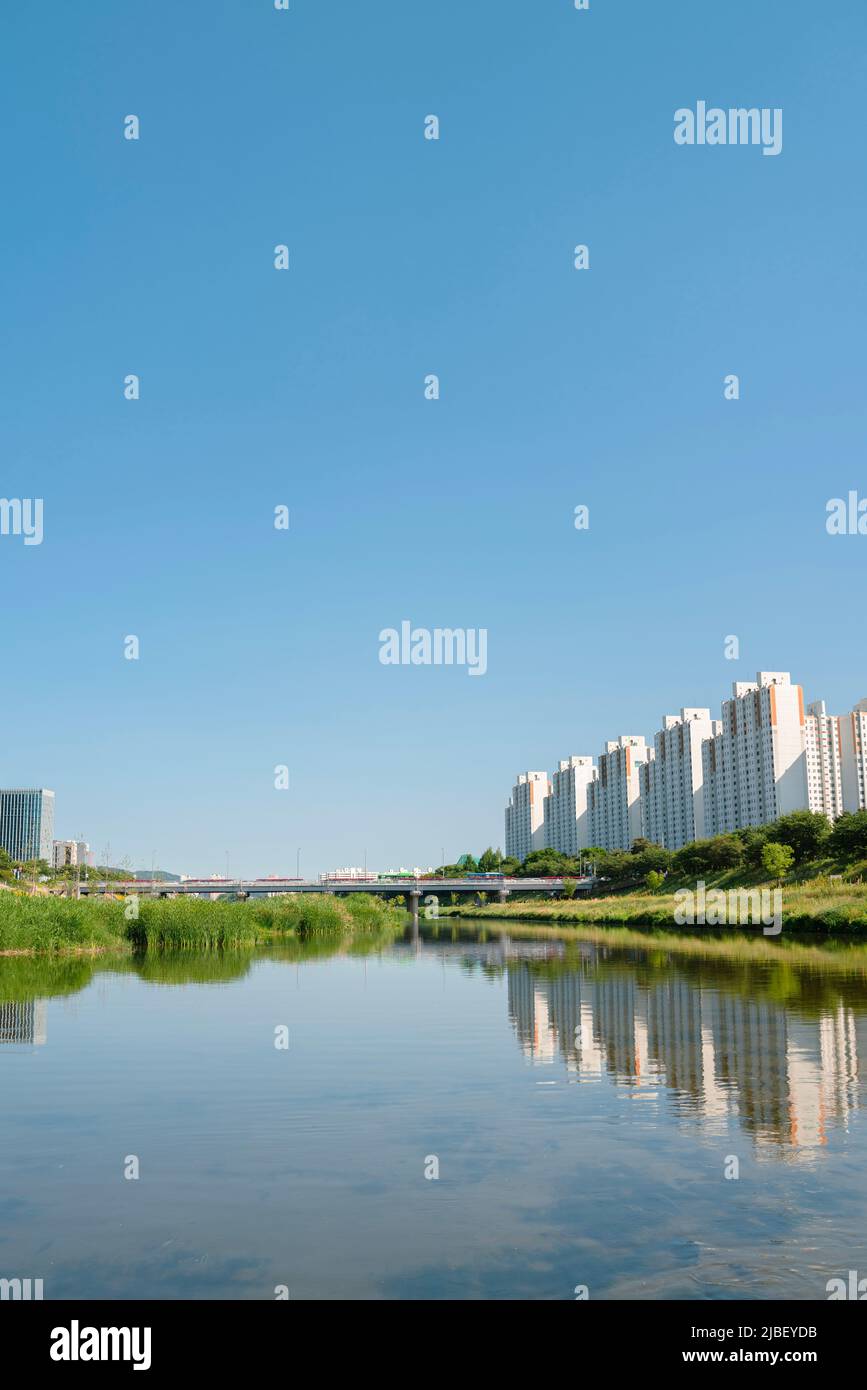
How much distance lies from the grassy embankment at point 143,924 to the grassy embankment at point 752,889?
108 ft

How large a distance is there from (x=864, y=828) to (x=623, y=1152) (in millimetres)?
85492

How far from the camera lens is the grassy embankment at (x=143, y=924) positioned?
5528 centimetres

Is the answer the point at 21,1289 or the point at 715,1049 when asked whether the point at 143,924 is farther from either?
the point at 21,1289

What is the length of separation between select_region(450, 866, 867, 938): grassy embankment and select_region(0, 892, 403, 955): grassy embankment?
108ft

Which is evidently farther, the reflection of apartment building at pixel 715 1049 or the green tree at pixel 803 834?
the green tree at pixel 803 834

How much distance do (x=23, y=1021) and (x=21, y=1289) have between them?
22585mm

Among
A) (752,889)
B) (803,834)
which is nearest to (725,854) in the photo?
(803,834)

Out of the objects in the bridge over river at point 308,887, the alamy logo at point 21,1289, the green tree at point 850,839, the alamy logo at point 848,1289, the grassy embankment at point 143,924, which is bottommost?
the bridge over river at point 308,887

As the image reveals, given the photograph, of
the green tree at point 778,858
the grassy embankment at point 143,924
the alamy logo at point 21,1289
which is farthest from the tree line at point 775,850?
the alamy logo at point 21,1289

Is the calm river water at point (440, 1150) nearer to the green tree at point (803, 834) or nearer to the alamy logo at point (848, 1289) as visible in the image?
the alamy logo at point (848, 1289)

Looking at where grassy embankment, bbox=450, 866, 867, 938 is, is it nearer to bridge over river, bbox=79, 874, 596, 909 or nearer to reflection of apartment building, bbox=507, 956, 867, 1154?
bridge over river, bbox=79, 874, 596, 909
